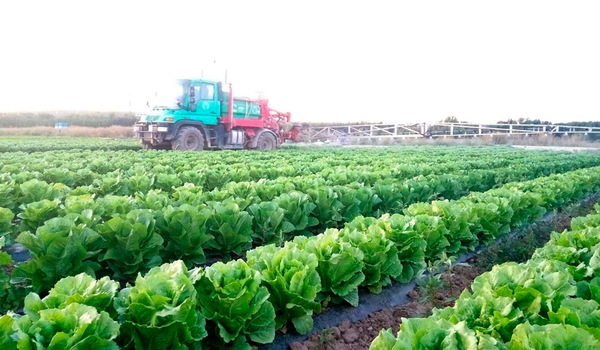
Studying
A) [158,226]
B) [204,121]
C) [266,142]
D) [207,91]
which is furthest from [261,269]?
[266,142]

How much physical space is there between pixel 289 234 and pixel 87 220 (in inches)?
98.2

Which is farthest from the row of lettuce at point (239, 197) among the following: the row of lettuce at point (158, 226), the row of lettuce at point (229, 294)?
the row of lettuce at point (229, 294)

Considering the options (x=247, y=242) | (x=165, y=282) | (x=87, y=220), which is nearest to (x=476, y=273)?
(x=247, y=242)

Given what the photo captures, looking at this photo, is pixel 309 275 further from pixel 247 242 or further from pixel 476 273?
pixel 476 273

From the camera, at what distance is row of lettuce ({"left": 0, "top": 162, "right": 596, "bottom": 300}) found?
3.76m

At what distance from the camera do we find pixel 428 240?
4.74 metres

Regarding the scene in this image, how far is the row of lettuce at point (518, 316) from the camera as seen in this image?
6.65 feet

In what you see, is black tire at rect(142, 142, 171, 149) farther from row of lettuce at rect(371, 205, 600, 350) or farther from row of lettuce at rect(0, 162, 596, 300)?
row of lettuce at rect(371, 205, 600, 350)

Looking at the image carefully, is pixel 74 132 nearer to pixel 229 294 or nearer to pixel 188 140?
pixel 188 140

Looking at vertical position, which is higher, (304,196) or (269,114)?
(269,114)

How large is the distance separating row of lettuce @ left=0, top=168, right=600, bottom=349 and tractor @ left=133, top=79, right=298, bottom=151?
1483 centimetres

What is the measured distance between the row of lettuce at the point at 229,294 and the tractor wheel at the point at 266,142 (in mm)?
17725

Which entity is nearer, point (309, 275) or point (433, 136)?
point (309, 275)

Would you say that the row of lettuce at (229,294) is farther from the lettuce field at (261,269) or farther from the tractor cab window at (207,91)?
the tractor cab window at (207,91)
